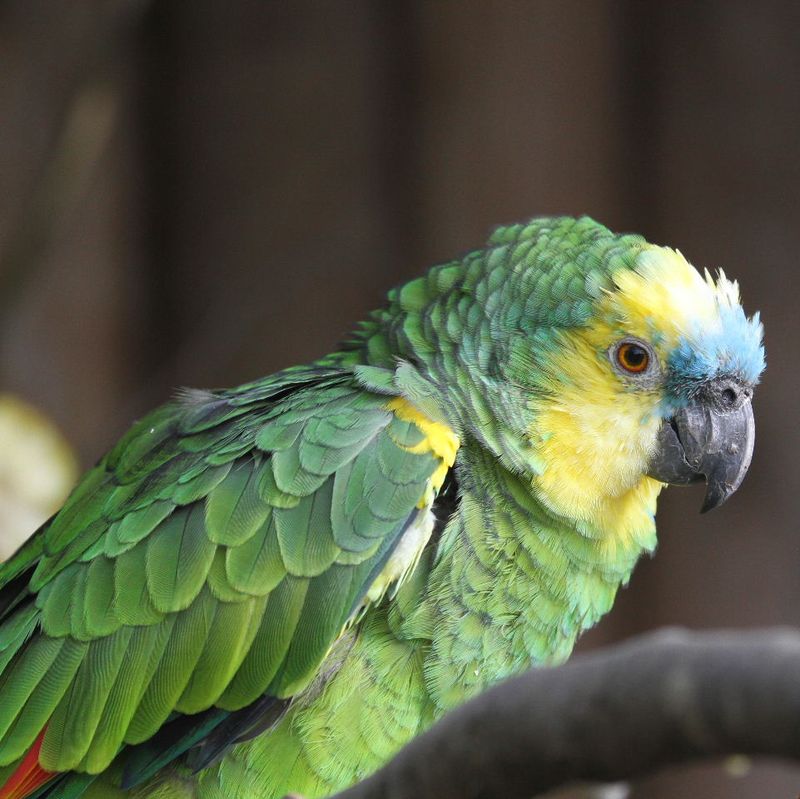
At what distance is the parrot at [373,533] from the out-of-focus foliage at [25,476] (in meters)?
0.63

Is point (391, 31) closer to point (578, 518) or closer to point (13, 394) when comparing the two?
point (13, 394)

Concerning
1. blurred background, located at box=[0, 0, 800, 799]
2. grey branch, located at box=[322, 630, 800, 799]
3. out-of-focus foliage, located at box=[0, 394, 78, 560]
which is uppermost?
blurred background, located at box=[0, 0, 800, 799]

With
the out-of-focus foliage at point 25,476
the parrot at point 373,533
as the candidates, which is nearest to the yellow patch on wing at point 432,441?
the parrot at point 373,533

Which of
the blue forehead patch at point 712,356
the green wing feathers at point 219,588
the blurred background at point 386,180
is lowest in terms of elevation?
the green wing feathers at point 219,588

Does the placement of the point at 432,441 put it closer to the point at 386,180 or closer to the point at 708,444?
the point at 708,444

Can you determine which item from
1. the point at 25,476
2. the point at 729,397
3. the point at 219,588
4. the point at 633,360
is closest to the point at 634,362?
the point at 633,360

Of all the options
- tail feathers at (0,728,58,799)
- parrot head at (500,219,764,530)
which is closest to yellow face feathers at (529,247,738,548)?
parrot head at (500,219,764,530)

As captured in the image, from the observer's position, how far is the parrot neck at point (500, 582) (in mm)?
1301

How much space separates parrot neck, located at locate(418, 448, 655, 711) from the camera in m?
1.30

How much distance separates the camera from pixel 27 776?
1265 millimetres

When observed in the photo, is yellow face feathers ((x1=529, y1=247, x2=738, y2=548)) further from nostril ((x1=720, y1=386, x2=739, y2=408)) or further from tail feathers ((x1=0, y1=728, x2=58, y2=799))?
tail feathers ((x1=0, y1=728, x2=58, y2=799))

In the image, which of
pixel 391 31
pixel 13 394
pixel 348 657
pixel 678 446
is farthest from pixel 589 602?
pixel 391 31

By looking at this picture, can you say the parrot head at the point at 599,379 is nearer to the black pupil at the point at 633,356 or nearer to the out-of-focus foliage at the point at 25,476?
the black pupil at the point at 633,356

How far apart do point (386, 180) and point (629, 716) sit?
2.57 metres
